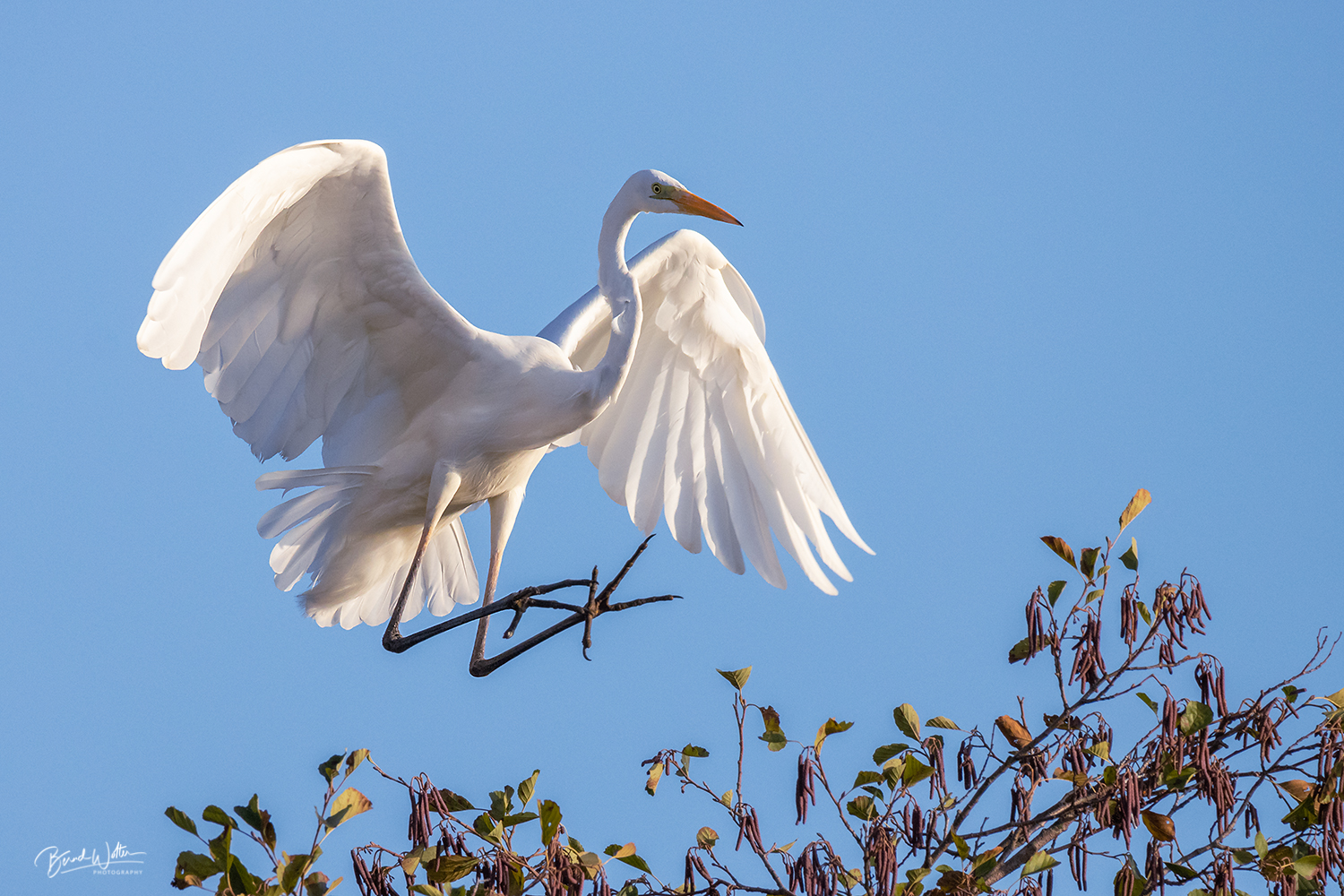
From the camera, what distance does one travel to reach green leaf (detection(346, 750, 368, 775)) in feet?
11.1

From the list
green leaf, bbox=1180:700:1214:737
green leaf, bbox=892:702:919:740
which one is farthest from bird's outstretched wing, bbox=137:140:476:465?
green leaf, bbox=1180:700:1214:737

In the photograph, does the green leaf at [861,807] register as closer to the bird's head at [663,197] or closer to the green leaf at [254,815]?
the green leaf at [254,815]

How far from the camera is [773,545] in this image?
6414 mm

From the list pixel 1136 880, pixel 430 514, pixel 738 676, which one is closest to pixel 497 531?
pixel 430 514

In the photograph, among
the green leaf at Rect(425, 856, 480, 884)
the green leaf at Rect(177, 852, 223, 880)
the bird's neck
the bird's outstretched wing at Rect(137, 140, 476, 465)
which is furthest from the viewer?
the bird's neck

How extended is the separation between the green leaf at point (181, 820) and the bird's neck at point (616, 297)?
Answer: 2756 millimetres

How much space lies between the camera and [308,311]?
18.5 feet

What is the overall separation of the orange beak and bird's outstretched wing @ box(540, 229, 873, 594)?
0.54 metres

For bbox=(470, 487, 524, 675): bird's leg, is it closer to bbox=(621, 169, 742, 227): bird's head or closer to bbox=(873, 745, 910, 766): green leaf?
bbox=(621, 169, 742, 227): bird's head

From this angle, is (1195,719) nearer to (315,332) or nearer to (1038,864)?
(1038,864)

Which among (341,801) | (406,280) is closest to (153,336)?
(406,280)

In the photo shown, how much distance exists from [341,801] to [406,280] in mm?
2725

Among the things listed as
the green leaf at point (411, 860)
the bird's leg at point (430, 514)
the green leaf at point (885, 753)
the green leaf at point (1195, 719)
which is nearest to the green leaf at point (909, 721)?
the green leaf at point (885, 753)

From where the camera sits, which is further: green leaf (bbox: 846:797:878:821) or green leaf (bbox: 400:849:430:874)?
green leaf (bbox: 846:797:878:821)
